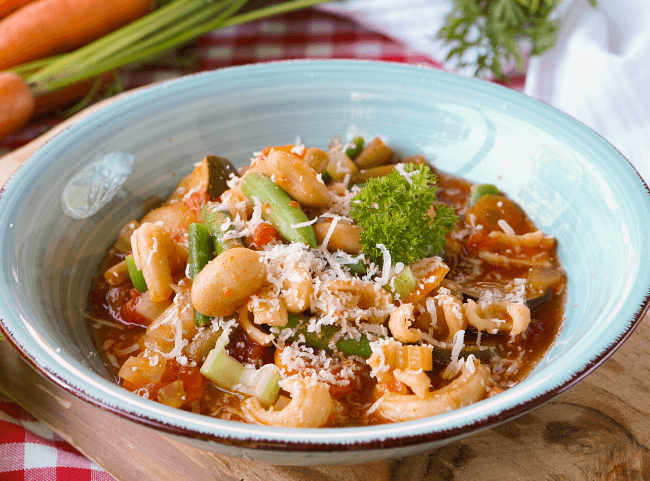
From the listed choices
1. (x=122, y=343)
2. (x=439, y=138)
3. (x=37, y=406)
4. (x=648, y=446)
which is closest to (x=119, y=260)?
(x=122, y=343)

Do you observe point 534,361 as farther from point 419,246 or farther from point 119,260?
point 119,260

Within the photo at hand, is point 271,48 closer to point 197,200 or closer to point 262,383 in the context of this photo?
point 197,200

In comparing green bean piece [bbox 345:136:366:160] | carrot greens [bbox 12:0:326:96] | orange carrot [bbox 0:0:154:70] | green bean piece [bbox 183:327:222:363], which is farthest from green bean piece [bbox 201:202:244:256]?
orange carrot [bbox 0:0:154:70]

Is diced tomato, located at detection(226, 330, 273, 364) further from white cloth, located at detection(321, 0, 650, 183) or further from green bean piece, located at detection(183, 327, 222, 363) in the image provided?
white cloth, located at detection(321, 0, 650, 183)

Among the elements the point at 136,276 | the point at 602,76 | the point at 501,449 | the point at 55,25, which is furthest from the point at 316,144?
the point at 55,25

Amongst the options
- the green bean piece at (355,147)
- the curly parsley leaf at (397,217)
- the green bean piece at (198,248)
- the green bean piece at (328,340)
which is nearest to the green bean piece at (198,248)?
the green bean piece at (198,248)

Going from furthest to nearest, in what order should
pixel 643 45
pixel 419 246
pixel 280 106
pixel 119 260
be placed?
pixel 643 45
pixel 280 106
pixel 119 260
pixel 419 246
